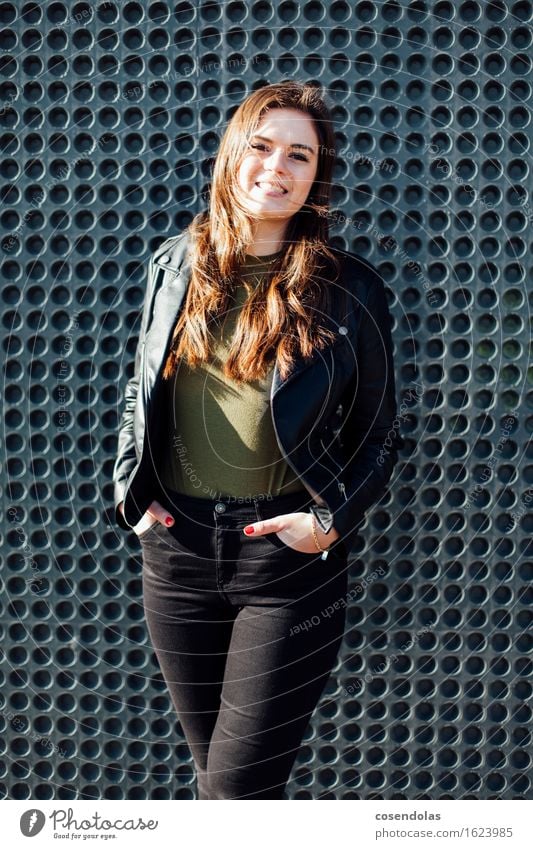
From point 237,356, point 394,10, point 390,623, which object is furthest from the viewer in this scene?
point 390,623

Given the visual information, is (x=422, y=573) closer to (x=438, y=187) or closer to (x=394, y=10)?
(x=438, y=187)

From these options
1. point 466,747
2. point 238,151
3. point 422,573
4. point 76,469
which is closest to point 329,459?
point 238,151

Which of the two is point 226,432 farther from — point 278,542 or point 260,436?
point 278,542

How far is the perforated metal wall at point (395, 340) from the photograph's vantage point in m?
1.56

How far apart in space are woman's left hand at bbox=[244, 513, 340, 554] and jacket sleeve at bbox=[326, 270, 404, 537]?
0.04 meters

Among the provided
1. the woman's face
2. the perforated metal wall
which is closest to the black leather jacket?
the woman's face

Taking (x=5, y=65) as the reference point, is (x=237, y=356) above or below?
below

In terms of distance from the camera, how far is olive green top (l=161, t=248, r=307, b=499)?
3.55ft

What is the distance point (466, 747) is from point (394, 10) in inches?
62.3

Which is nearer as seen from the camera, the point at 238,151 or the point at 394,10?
the point at 238,151

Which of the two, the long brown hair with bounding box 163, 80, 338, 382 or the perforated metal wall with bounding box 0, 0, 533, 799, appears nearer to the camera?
the long brown hair with bounding box 163, 80, 338, 382

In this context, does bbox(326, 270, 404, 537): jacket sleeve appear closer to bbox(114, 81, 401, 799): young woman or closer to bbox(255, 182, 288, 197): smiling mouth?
bbox(114, 81, 401, 799): young woman
